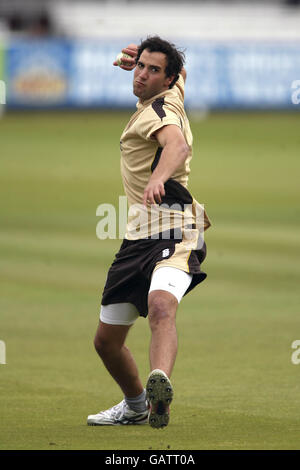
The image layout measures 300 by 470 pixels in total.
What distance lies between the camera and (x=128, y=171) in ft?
24.1

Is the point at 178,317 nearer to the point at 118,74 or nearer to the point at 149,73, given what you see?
the point at 149,73

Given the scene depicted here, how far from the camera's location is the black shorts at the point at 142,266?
7105mm

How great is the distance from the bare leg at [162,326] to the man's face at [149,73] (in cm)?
136

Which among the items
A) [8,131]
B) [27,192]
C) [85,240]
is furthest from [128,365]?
[8,131]

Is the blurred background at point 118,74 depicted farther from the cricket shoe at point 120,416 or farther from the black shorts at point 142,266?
the black shorts at point 142,266

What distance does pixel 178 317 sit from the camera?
12.0 meters

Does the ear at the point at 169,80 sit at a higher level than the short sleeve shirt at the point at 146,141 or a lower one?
higher

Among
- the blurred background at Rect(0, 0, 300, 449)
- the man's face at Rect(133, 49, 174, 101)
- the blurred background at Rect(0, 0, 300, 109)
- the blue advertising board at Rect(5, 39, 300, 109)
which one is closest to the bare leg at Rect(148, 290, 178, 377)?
the blurred background at Rect(0, 0, 300, 449)

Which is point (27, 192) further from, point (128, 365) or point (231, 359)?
point (128, 365)

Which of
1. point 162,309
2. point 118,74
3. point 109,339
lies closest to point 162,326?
point 162,309

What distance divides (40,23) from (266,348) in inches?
1596

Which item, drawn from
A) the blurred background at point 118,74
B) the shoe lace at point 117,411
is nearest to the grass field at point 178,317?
the shoe lace at point 117,411

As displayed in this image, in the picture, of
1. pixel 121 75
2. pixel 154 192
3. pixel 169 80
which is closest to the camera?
pixel 154 192

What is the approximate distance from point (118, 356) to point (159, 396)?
4.26 feet
